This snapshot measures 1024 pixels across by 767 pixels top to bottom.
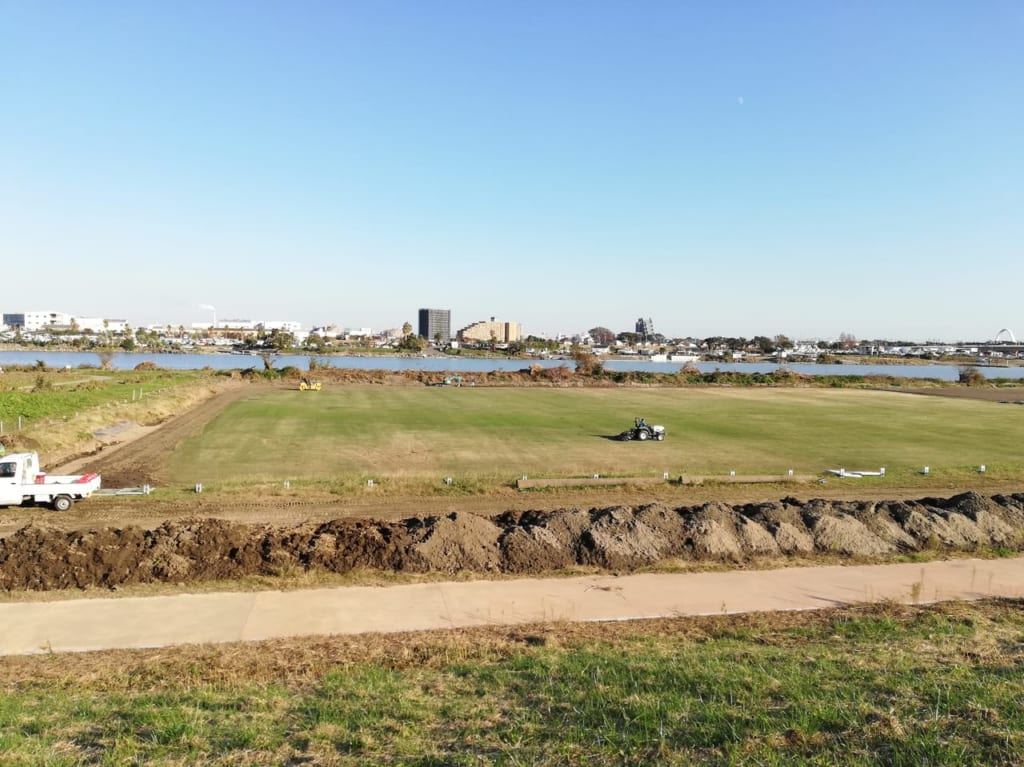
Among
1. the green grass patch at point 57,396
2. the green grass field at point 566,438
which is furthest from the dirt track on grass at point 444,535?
the green grass patch at point 57,396

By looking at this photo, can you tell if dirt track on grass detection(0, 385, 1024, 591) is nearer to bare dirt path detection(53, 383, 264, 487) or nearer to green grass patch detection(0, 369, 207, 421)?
bare dirt path detection(53, 383, 264, 487)

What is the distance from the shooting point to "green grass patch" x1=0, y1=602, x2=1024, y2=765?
22.2 feet

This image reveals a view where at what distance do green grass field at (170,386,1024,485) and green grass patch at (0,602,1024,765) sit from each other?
16.1 m

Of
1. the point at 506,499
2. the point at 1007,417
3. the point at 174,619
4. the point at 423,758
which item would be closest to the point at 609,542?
the point at 506,499

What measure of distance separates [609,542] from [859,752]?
11.1 meters

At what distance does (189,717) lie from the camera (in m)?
7.84

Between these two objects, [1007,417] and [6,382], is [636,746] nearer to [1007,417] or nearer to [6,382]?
[1007,417]

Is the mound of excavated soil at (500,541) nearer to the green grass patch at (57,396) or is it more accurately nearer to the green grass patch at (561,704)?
the green grass patch at (561,704)

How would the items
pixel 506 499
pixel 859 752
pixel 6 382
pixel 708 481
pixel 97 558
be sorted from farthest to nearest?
pixel 6 382
pixel 708 481
pixel 506 499
pixel 97 558
pixel 859 752

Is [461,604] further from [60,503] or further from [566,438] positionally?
[566,438]

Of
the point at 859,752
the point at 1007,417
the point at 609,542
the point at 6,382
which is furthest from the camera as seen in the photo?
the point at 6,382

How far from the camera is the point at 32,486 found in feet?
70.3

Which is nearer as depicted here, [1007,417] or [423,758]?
[423,758]

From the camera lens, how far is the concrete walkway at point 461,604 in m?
12.7
